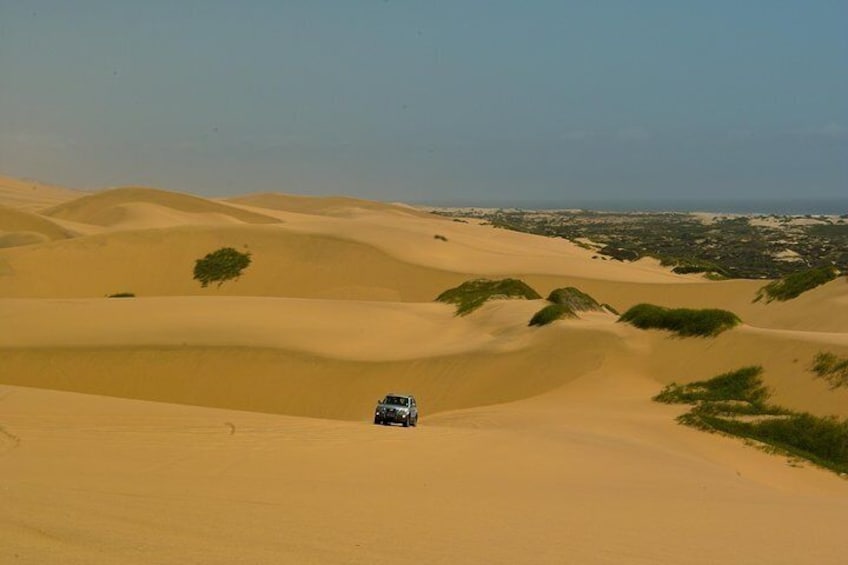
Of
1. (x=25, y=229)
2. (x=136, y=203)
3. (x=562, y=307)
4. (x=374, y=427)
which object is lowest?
(x=25, y=229)

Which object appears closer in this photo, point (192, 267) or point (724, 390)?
point (724, 390)

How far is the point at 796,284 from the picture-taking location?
131 ft

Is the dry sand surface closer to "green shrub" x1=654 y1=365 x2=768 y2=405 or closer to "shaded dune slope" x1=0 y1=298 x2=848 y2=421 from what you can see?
"shaded dune slope" x1=0 y1=298 x2=848 y2=421

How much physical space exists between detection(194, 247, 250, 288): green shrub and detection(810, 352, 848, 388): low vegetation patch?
35659 mm

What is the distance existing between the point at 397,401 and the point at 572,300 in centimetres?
1773

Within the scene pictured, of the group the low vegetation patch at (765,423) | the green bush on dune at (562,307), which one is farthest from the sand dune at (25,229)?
the low vegetation patch at (765,423)

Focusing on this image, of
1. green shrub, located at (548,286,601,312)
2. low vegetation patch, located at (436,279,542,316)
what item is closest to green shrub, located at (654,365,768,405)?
green shrub, located at (548,286,601,312)

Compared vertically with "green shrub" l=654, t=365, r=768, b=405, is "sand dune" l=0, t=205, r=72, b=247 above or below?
below

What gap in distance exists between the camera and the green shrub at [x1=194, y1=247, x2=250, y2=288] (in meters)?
49.1

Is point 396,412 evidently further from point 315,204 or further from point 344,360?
point 315,204

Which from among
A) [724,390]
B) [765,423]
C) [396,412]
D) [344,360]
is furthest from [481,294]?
[765,423]

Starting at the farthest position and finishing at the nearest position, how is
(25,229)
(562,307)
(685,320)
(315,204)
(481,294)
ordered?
1. (315,204)
2. (25,229)
3. (481,294)
4. (562,307)
5. (685,320)

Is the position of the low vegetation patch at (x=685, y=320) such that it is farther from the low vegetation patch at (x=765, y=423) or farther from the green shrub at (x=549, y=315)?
the low vegetation patch at (x=765, y=423)

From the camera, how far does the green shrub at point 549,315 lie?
28.1 m
